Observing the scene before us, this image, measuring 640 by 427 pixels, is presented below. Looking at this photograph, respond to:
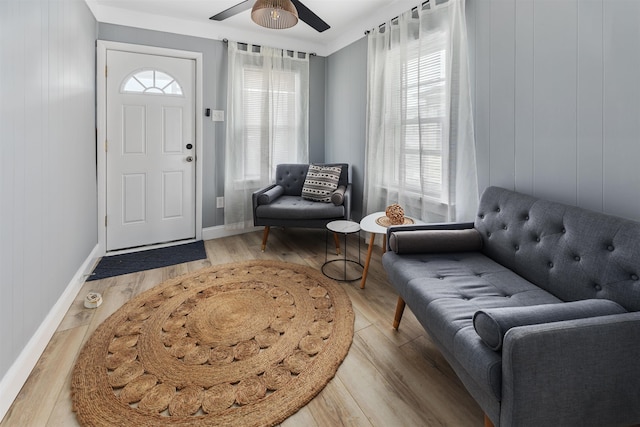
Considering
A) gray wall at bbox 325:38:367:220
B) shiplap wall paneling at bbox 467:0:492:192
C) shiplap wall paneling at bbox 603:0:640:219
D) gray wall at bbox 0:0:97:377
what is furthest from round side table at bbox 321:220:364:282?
gray wall at bbox 0:0:97:377

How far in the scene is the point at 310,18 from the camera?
3242mm

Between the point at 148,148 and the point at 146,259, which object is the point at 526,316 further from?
the point at 148,148

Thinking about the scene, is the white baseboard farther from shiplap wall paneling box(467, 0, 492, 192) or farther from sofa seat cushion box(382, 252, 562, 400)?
shiplap wall paneling box(467, 0, 492, 192)

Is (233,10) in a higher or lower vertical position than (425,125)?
higher

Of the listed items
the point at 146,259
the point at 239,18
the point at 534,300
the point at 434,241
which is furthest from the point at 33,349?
the point at 239,18

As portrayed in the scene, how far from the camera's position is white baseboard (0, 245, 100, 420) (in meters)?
1.37

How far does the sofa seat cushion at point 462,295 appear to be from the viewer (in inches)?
42.6

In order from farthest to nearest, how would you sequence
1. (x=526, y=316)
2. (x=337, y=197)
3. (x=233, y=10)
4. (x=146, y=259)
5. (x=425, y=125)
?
(x=337, y=197)
(x=146, y=259)
(x=233, y=10)
(x=425, y=125)
(x=526, y=316)

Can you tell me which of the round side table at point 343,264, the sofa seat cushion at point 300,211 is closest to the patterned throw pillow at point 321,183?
the sofa seat cushion at point 300,211

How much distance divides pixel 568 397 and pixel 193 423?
131 centimetres

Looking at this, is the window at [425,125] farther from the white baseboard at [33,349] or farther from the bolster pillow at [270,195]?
the white baseboard at [33,349]

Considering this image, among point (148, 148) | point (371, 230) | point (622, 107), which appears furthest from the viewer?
point (148, 148)

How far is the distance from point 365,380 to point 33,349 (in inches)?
64.5

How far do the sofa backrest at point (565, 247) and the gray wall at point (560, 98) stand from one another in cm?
25
